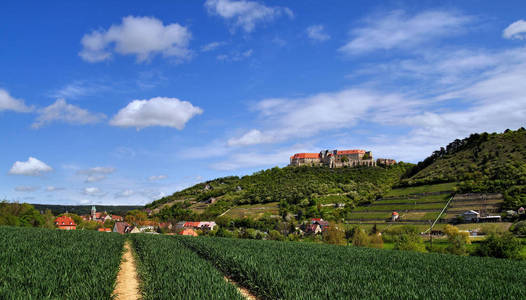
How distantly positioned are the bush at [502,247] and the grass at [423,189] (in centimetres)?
7061

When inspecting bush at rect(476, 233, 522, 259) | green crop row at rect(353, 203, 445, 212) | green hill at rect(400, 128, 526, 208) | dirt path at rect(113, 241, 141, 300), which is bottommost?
bush at rect(476, 233, 522, 259)

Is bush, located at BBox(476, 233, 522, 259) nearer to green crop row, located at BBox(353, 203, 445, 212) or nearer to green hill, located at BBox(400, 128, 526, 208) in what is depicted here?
green hill, located at BBox(400, 128, 526, 208)

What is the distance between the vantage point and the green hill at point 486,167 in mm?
102062

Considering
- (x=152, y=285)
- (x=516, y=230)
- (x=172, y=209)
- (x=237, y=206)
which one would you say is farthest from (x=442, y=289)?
(x=172, y=209)

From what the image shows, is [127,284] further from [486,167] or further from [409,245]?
[486,167]

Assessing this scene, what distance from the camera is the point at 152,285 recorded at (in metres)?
15.8

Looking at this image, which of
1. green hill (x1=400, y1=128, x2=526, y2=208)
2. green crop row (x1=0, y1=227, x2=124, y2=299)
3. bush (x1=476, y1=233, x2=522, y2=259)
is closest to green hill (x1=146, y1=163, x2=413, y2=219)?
green hill (x1=400, y1=128, x2=526, y2=208)

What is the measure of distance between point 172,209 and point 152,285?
188 meters

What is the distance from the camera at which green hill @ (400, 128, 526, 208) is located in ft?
335

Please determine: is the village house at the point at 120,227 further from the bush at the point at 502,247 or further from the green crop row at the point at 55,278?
the bush at the point at 502,247

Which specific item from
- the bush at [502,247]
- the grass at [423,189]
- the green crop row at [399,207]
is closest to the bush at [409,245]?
the bush at [502,247]

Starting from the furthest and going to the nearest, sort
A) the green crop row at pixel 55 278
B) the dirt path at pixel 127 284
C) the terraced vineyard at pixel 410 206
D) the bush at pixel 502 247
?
the terraced vineyard at pixel 410 206
the bush at pixel 502 247
the dirt path at pixel 127 284
the green crop row at pixel 55 278

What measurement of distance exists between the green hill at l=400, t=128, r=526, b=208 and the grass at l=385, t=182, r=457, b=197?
3414 mm

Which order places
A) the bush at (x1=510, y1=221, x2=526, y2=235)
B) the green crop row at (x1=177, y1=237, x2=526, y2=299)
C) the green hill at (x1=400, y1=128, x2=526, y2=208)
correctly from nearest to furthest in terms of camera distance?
the green crop row at (x1=177, y1=237, x2=526, y2=299) → the bush at (x1=510, y1=221, x2=526, y2=235) → the green hill at (x1=400, y1=128, x2=526, y2=208)
